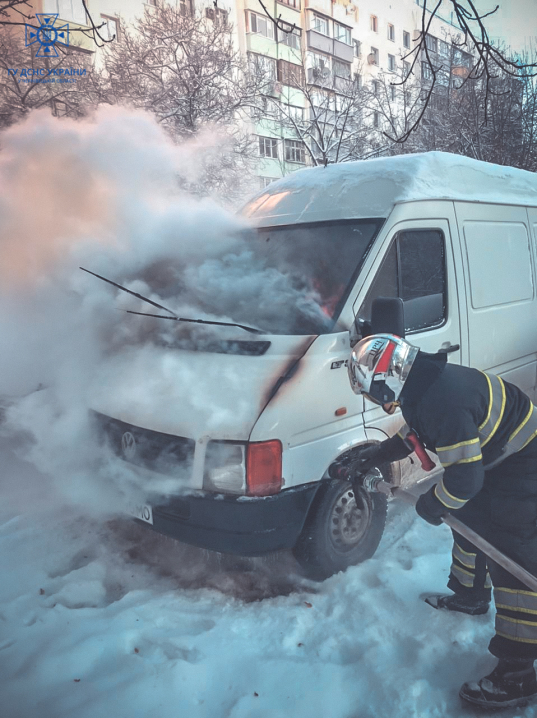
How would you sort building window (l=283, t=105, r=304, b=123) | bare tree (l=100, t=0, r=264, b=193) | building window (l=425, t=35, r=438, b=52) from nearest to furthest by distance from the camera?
building window (l=425, t=35, r=438, b=52) → bare tree (l=100, t=0, r=264, b=193) → building window (l=283, t=105, r=304, b=123)

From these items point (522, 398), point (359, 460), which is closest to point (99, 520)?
point (359, 460)

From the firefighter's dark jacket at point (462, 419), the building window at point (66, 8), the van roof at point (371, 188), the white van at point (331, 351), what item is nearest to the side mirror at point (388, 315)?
the white van at point (331, 351)

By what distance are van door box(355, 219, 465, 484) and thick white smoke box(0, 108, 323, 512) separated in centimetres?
57

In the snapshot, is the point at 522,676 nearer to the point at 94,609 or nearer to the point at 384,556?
the point at 384,556

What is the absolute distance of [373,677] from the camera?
261cm

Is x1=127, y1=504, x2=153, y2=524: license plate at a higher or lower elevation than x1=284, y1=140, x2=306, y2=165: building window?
lower

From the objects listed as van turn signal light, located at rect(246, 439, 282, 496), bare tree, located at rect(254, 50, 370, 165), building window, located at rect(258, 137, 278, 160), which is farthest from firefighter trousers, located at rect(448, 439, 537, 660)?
building window, located at rect(258, 137, 278, 160)

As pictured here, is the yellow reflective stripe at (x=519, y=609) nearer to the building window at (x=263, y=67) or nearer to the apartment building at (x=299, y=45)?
the apartment building at (x=299, y=45)

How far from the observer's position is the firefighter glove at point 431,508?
2.53 metres

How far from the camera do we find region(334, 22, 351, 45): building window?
28.1m

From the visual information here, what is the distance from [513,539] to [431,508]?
402 millimetres

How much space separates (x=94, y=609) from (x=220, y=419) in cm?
139

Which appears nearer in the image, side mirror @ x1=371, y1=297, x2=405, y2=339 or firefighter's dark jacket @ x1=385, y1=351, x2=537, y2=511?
firefighter's dark jacket @ x1=385, y1=351, x2=537, y2=511

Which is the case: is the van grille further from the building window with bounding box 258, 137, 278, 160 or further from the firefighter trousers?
the building window with bounding box 258, 137, 278, 160
